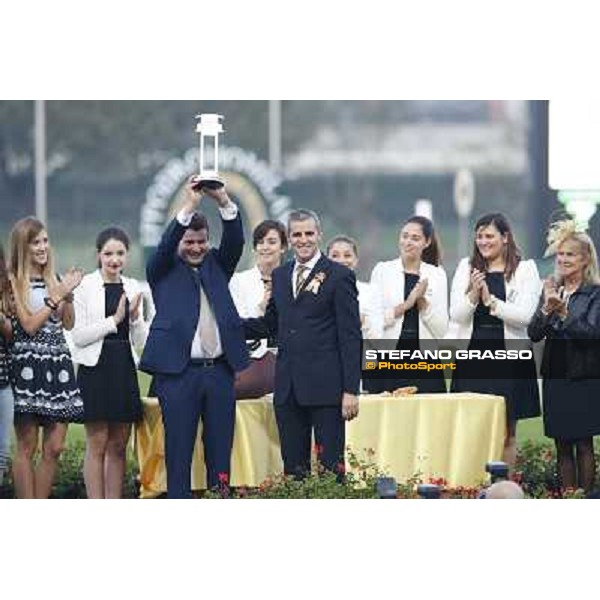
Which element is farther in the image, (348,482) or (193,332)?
(348,482)

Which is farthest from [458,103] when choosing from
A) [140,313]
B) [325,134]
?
[140,313]

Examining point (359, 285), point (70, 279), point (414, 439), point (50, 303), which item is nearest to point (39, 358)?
point (50, 303)

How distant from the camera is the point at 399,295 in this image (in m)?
16.3

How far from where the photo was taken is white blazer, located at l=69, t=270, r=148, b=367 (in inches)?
637

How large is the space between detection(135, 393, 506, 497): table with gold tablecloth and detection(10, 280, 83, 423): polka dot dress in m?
0.42

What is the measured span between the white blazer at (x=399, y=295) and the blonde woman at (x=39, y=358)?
4.95 feet

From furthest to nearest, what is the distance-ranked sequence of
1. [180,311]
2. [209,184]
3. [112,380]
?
[112,380], [180,311], [209,184]

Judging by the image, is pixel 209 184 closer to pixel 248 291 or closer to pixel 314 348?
pixel 248 291

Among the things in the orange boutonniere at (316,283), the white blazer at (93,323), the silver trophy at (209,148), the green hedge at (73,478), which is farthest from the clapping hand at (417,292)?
the green hedge at (73,478)

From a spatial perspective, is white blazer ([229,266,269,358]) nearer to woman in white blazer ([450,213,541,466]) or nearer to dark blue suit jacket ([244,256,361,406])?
A: dark blue suit jacket ([244,256,361,406])

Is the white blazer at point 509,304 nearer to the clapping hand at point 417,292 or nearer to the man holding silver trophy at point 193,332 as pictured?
the clapping hand at point 417,292

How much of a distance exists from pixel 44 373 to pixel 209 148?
1408mm

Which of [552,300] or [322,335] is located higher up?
[552,300]

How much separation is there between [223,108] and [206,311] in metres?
1.02
